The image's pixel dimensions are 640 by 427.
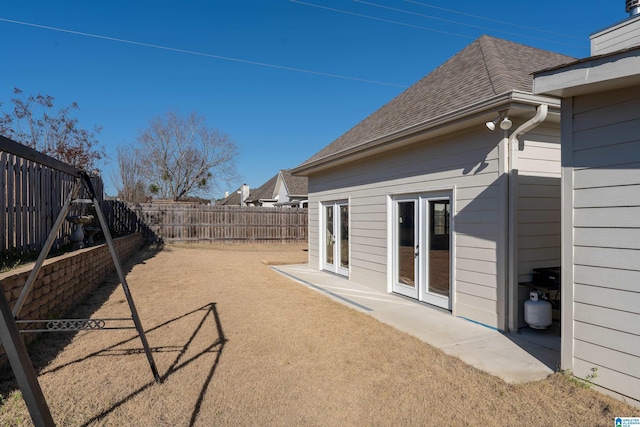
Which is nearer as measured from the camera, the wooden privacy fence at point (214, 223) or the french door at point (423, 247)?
the french door at point (423, 247)

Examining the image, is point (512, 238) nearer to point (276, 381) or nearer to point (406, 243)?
point (406, 243)

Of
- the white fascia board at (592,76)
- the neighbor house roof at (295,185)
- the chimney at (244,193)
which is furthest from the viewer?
the chimney at (244,193)

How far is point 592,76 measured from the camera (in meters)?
3.02

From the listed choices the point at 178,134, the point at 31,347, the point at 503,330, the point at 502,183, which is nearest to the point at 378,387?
the point at 503,330

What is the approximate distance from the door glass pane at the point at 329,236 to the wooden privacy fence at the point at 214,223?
9.57 metres

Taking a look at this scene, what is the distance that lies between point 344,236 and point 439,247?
3.53 meters

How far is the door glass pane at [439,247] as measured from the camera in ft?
19.6

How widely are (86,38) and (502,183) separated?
12779mm

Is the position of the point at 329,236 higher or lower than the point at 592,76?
lower

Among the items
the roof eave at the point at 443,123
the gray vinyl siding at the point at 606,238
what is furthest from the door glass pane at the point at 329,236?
the gray vinyl siding at the point at 606,238

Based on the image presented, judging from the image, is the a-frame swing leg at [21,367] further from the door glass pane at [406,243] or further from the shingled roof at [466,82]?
the door glass pane at [406,243]

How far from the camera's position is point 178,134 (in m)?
29.7

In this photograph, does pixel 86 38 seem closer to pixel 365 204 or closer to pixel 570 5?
pixel 365 204

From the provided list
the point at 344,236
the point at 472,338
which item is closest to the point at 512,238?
the point at 472,338
